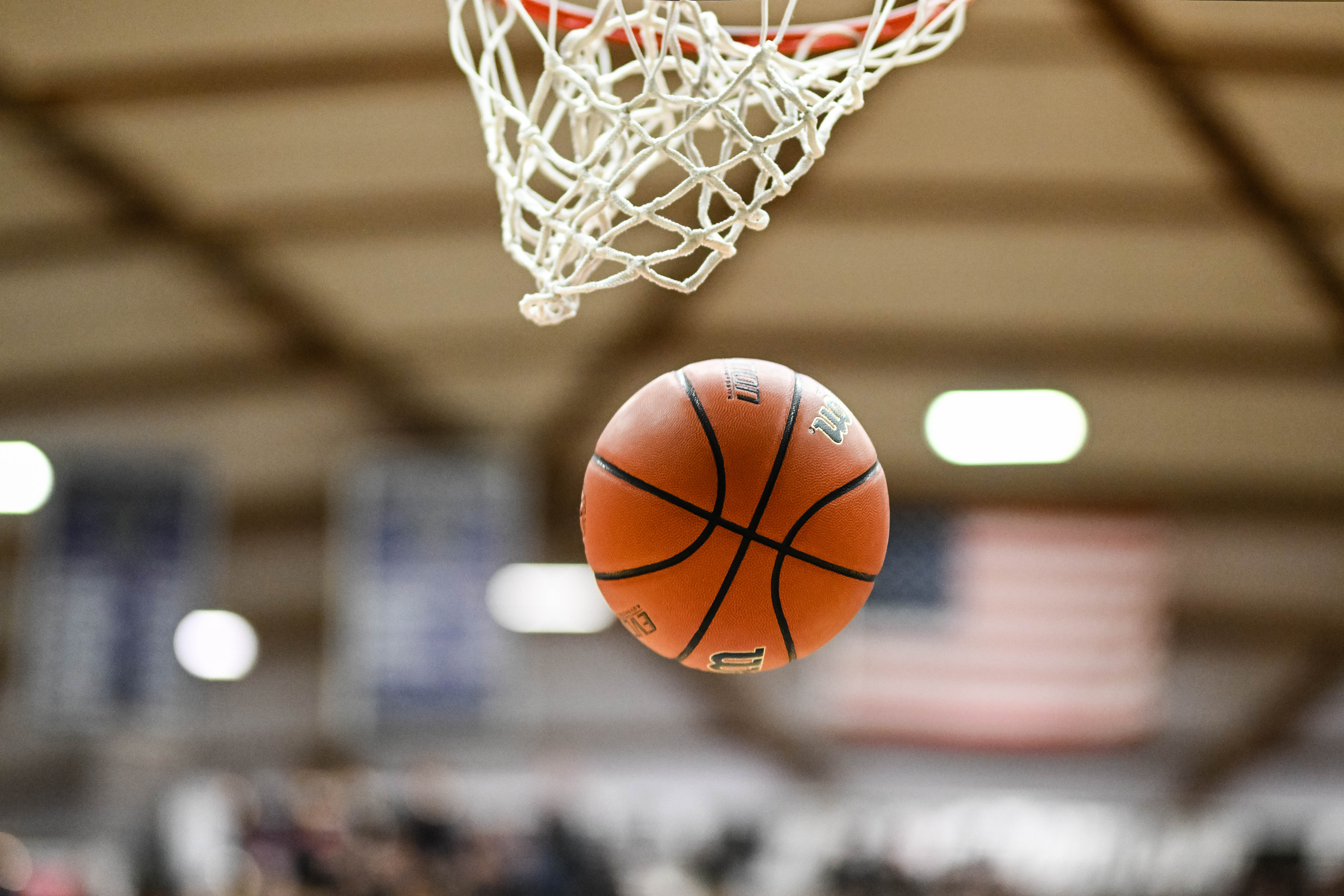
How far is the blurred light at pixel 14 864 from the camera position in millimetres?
8328

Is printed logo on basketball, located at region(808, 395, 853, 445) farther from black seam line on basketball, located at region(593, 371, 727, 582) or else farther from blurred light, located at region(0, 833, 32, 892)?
blurred light, located at region(0, 833, 32, 892)

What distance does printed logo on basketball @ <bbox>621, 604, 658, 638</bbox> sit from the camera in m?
2.21

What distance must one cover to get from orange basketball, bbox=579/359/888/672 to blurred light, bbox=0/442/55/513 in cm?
740

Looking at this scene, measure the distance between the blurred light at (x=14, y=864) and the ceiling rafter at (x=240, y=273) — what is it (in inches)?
86.5

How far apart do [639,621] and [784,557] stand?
0.92 feet

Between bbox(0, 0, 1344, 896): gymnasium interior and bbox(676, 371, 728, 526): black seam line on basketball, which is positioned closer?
bbox(676, 371, 728, 526): black seam line on basketball

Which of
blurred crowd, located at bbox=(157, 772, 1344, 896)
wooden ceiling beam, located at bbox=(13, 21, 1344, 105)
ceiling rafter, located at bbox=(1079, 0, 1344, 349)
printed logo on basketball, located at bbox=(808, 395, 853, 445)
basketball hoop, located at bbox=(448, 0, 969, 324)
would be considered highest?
wooden ceiling beam, located at bbox=(13, 21, 1344, 105)

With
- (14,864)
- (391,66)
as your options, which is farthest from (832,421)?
(14,864)

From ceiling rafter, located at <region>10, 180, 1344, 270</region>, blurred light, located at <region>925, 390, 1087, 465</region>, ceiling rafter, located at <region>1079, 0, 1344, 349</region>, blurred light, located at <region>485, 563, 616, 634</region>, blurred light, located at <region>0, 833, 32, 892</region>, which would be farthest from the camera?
blurred light, located at <region>485, 563, 616, 634</region>

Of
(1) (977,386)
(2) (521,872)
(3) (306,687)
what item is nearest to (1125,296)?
(1) (977,386)

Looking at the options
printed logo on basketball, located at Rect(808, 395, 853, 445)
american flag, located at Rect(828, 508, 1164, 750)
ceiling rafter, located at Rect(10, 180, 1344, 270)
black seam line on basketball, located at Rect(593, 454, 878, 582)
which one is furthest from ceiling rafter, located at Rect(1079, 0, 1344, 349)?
black seam line on basketball, located at Rect(593, 454, 878, 582)

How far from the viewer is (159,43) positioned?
5285 millimetres

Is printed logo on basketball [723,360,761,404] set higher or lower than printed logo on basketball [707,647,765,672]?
higher

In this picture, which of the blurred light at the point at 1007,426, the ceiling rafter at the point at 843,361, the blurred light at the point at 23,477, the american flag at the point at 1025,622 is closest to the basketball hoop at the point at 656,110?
the ceiling rafter at the point at 843,361
